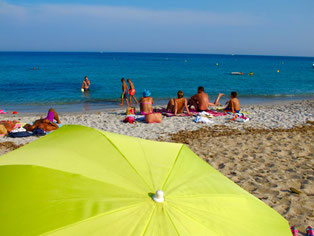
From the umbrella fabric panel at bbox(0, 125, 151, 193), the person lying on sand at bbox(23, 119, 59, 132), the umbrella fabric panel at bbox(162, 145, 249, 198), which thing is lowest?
the person lying on sand at bbox(23, 119, 59, 132)

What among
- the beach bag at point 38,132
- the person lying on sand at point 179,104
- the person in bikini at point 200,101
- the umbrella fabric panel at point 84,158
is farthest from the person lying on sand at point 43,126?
the umbrella fabric panel at point 84,158

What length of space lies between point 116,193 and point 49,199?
448 millimetres

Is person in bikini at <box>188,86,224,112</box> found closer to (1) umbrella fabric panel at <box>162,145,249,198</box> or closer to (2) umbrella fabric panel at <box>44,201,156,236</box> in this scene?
(1) umbrella fabric panel at <box>162,145,249,198</box>

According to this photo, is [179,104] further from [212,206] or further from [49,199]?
[49,199]

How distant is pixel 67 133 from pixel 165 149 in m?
1.04

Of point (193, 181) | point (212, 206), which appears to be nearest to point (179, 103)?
point (193, 181)

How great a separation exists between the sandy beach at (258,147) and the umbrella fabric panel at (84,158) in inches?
114

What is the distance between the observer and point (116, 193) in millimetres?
1956

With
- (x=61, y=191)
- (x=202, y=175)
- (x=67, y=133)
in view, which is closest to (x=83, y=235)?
(x=61, y=191)

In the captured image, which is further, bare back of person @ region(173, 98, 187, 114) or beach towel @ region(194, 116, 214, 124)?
bare back of person @ region(173, 98, 187, 114)

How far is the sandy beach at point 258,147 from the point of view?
4.59 m

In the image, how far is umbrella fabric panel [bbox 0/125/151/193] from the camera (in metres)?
2.14

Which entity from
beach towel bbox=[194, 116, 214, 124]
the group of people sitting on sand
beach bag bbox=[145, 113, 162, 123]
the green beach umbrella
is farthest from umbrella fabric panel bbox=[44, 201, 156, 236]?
the group of people sitting on sand

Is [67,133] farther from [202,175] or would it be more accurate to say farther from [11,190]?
[202,175]
